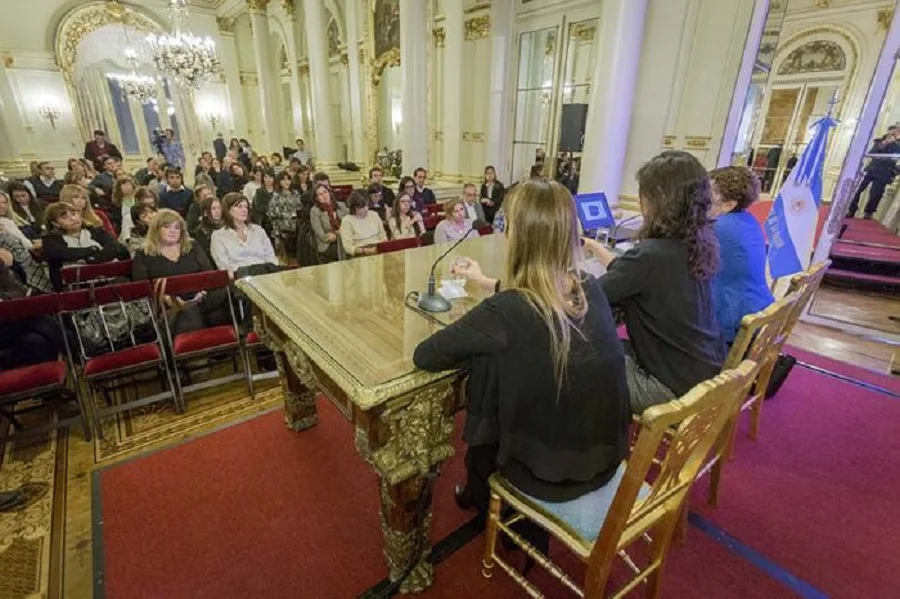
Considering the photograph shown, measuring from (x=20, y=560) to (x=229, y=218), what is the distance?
2.43 meters

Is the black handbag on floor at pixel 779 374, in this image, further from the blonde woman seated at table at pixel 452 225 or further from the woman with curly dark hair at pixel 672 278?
the blonde woman seated at table at pixel 452 225

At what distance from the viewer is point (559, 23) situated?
250 inches

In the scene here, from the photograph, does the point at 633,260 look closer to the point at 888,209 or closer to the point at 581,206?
the point at 581,206

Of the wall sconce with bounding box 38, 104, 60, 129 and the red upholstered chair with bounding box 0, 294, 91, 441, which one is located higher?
the wall sconce with bounding box 38, 104, 60, 129

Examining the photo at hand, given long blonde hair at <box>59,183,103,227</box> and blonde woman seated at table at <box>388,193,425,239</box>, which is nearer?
long blonde hair at <box>59,183,103,227</box>

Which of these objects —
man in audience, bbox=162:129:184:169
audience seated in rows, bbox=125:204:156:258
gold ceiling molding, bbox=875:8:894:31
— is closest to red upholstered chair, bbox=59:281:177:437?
audience seated in rows, bbox=125:204:156:258

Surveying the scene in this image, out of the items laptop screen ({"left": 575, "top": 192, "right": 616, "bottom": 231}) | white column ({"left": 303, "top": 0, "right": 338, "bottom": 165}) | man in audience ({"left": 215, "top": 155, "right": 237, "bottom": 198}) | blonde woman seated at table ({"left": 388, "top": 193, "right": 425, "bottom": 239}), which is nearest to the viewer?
laptop screen ({"left": 575, "top": 192, "right": 616, "bottom": 231})

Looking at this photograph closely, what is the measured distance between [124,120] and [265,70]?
4.18 meters

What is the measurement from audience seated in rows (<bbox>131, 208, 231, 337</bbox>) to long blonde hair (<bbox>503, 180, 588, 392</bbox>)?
8.38ft

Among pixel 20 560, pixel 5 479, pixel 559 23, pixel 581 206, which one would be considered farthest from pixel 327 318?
pixel 559 23

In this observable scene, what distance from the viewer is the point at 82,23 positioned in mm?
10297

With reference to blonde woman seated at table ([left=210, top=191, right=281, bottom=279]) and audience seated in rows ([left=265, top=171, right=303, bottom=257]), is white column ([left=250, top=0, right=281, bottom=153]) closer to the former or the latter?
audience seated in rows ([left=265, top=171, right=303, bottom=257])

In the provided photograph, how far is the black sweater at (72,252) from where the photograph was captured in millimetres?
3441

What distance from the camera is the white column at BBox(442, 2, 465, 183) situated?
256 inches
